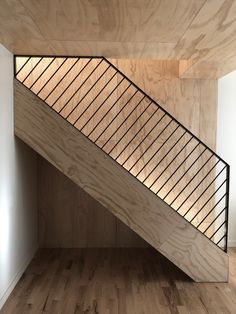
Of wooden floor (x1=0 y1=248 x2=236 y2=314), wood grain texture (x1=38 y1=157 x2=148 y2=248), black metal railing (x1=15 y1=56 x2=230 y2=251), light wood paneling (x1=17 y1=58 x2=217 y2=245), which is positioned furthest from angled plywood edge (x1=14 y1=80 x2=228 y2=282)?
wood grain texture (x1=38 y1=157 x2=148 y2=248)

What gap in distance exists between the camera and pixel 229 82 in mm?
5148

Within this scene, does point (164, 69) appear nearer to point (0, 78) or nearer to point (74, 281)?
point (0, 78)

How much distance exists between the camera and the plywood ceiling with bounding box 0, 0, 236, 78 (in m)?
2.34

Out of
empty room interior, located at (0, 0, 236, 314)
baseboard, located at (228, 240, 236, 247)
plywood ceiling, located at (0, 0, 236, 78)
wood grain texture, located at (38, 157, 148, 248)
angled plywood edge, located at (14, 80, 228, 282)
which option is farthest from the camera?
baseboard, located at (228, 240, 236, 247)

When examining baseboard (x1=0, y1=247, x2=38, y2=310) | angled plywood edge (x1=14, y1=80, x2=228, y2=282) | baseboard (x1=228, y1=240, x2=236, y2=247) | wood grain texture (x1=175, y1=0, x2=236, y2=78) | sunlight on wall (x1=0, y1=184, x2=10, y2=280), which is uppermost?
wood grain texture (x1=175, y1=0, x2=236, y2=78)

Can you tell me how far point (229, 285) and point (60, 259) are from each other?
6.47 feet

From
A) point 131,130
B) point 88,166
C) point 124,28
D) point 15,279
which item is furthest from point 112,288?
point 124,28

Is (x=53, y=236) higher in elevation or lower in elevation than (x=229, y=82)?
lower

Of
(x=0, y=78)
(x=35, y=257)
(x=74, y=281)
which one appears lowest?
(x=35, y=257)

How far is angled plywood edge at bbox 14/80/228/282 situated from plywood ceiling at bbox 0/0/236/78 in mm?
630

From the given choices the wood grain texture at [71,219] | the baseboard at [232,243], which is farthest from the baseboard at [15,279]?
the baseboard at [232,243]

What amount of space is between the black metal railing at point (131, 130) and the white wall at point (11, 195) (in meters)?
0.88

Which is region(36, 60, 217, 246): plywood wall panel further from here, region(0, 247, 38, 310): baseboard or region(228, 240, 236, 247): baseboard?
region(0, 247, 38, 310): baseboard

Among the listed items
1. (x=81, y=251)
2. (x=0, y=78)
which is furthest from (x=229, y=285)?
(x=0, y=78)
